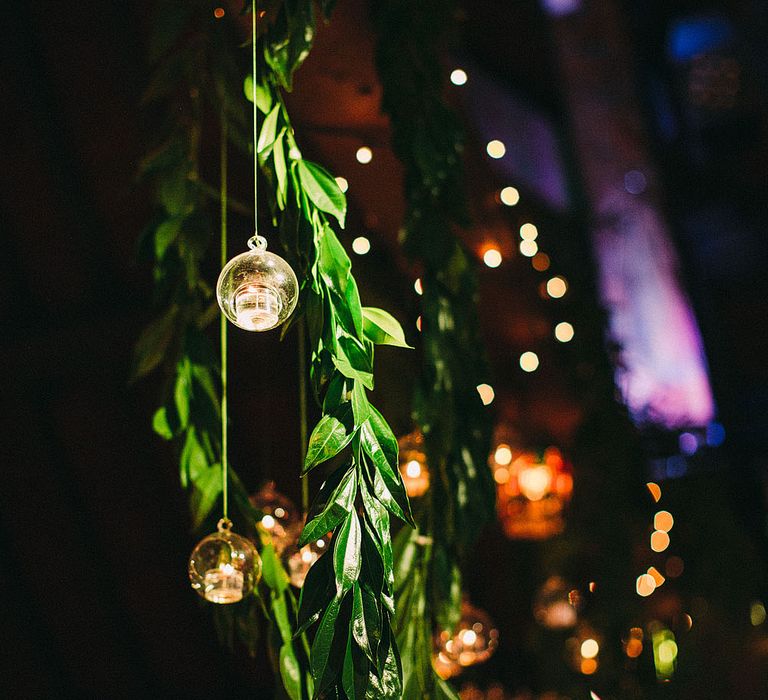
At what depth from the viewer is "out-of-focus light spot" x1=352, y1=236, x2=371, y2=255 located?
111 inches

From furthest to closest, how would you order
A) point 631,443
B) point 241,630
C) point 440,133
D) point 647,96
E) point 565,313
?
point 647,96, point 565,313, point 631,443, point 440,133, point 241,630

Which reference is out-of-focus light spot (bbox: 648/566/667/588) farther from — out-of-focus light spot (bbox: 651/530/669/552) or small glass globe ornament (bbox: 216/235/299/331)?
small glass globe ornament (bbox: 216/235/299/331)

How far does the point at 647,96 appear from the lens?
19.9 ft

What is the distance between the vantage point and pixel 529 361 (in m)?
4.43

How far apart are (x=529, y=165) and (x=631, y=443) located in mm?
1787

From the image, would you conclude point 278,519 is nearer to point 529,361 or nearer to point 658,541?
point 529,361

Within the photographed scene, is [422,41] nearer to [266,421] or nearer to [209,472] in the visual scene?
[209,472]

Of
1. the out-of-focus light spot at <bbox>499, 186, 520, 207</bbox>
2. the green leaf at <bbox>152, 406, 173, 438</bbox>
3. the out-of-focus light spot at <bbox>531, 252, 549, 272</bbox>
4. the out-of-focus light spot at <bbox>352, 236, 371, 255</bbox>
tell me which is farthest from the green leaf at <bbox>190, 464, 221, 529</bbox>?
the out-of-focus light spot at <bbox>531, 252, 549, 272</bbox>

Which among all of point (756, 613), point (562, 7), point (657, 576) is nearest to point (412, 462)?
point (756, 613)

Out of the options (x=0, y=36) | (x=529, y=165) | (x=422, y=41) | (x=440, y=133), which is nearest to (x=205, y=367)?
(x=440, y=133)

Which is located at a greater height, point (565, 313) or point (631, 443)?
point (565, 313)

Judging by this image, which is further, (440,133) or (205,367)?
(440,133)

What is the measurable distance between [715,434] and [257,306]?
4.79 m

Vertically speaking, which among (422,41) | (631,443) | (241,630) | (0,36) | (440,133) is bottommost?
(631,443)
